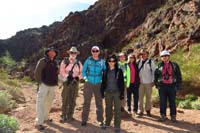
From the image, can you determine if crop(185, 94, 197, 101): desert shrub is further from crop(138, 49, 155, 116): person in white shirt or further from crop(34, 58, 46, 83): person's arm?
crop(34, 58, 46, 83): person's arm

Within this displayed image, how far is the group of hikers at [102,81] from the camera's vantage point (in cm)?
1111

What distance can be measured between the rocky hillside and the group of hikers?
15.0m

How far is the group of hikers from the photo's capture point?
36.4ft

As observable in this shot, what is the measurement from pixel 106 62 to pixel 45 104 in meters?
2.06

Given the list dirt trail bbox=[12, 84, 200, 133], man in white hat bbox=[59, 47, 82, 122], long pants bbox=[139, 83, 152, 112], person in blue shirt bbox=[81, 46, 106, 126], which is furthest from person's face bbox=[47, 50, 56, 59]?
long pants bbox=[139, 83, 152, 112]

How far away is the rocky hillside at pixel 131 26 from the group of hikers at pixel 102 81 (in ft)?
49.2

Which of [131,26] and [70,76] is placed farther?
[131,26]

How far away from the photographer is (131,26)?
52.1m

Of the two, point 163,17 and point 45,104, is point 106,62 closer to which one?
point 45,104

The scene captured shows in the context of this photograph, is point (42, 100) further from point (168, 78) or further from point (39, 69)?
point (168, 78)

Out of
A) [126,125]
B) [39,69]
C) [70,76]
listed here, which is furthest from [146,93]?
[39,69]

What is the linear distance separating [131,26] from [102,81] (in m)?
41.4

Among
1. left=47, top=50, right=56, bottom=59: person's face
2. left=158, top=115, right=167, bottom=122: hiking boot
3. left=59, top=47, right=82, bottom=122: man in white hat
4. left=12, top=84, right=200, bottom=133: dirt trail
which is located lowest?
left=12, top=84, right=200, bottom=133: dirt trail

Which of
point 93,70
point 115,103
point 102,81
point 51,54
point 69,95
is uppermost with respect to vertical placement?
point 51,54
